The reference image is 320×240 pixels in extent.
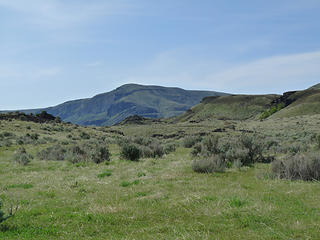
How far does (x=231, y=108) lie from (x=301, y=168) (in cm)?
14171

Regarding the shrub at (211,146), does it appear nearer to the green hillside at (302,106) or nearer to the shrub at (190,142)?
the shrub at (190,142)

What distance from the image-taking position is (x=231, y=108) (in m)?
148

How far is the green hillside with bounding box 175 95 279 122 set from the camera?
454 feet

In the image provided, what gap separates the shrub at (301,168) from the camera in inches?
412

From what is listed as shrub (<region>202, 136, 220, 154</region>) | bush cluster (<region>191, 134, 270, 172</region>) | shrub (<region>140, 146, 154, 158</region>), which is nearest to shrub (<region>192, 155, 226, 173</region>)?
bush cluster (<region>191, 134, 270, 172</region>)

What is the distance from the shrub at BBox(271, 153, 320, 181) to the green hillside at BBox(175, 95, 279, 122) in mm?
123139

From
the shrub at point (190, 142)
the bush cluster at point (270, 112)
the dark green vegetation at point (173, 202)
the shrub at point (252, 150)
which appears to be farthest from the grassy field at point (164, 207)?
the bush cluster at point (270, 112)

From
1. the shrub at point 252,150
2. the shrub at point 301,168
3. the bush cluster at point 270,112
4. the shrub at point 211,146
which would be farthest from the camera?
the bush cluster at point 270,112

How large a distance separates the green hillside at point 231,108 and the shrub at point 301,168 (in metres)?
123

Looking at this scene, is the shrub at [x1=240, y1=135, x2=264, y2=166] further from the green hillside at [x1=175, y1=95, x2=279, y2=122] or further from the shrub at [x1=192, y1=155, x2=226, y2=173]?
the green hillside at [x1=175, y1=95, x2=279, y2=122]

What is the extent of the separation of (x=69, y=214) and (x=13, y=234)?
1441 millimetres

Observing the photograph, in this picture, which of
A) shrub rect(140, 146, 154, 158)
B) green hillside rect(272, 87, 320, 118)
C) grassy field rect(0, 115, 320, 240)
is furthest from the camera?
green hillside rect(272, 87, 320, 118)

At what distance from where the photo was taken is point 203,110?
154500 millimetres

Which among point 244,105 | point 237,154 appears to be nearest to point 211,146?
point 237,154
